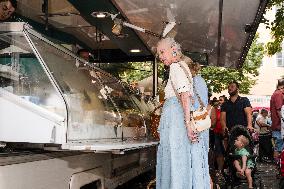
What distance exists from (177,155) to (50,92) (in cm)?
169

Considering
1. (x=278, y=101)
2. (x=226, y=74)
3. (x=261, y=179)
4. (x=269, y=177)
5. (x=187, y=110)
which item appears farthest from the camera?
(x=226, y=74)

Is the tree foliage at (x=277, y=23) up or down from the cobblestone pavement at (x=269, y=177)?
up

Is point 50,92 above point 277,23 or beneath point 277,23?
beneath

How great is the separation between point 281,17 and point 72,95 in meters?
10.9

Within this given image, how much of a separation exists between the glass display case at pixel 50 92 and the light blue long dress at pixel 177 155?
1.82 ft

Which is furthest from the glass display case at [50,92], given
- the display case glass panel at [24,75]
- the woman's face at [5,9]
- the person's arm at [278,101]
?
the person's arm at [278,101]

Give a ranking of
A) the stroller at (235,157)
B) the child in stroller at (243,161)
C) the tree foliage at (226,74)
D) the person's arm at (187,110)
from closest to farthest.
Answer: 1. the person's arm at (187,110)
2. the child in stroller at (243,161)
3. the stroller at (235,157)
4. the tree foliage at (226,74)

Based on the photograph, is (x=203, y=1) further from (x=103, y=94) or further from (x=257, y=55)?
(x=257, y=55)

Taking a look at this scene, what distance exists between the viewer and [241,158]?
7043 millimetres

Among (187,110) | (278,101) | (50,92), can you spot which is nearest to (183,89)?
(187,110)

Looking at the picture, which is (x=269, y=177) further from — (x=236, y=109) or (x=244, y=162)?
(x=244, y=162)

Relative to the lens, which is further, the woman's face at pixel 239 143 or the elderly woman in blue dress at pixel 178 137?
the woman's face at pixel 239 143

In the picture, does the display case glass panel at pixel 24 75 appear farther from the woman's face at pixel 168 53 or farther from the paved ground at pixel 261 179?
the paved ground at pixel 261 179

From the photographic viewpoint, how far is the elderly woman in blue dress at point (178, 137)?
4.29 meters
